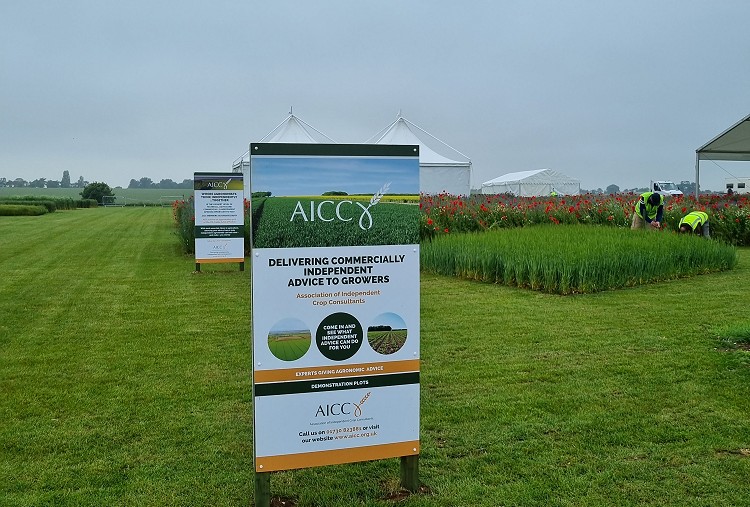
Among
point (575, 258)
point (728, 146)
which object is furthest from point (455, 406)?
point (728, 146)

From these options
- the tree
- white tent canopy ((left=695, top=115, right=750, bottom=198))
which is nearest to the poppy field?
white tent canopy ((left=695, top=115, right=750, bottom=198))

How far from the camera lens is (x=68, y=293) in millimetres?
12266

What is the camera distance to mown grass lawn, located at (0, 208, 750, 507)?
4.25 meters

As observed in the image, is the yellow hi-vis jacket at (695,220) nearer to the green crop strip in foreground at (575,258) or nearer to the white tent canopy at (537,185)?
the green crop strip in foreground at (575,258)

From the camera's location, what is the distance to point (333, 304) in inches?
153

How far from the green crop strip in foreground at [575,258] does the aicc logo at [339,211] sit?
762cm

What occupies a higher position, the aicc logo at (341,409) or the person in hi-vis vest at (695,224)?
the person in hi-vis vest at (695,224)

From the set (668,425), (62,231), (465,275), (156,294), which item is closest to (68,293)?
(156,294)

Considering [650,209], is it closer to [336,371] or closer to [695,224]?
[695,224]

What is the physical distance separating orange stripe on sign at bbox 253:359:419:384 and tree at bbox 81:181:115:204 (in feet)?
237

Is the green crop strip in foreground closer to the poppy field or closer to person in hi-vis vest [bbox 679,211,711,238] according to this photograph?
person in hi-vis vest [bbox 679,211,711,238]

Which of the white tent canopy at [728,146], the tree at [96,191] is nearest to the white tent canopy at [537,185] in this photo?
the white tent canopy at [728,146]

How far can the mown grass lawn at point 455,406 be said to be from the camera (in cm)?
425

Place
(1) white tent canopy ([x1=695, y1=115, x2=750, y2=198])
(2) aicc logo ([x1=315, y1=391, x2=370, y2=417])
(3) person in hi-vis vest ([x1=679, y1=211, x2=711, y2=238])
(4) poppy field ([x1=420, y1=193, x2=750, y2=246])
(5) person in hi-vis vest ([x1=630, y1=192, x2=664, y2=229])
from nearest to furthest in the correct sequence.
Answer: (2) aicc logo ([x1=315, y1=391, x2=370, y2=417]) → (5) person in hi-vis vest ([x1=630, y1=192, x2=664, y2=229]) → (3) person in hi-vis vest ([x1=679, y1=211, x2=711, y2=238]) → (4) poppy field ([x1=420, y1=193, x2=750, y2=246]) → (1) white tent canopy ([x1=695, y1=115, x2=750, y2=198])
